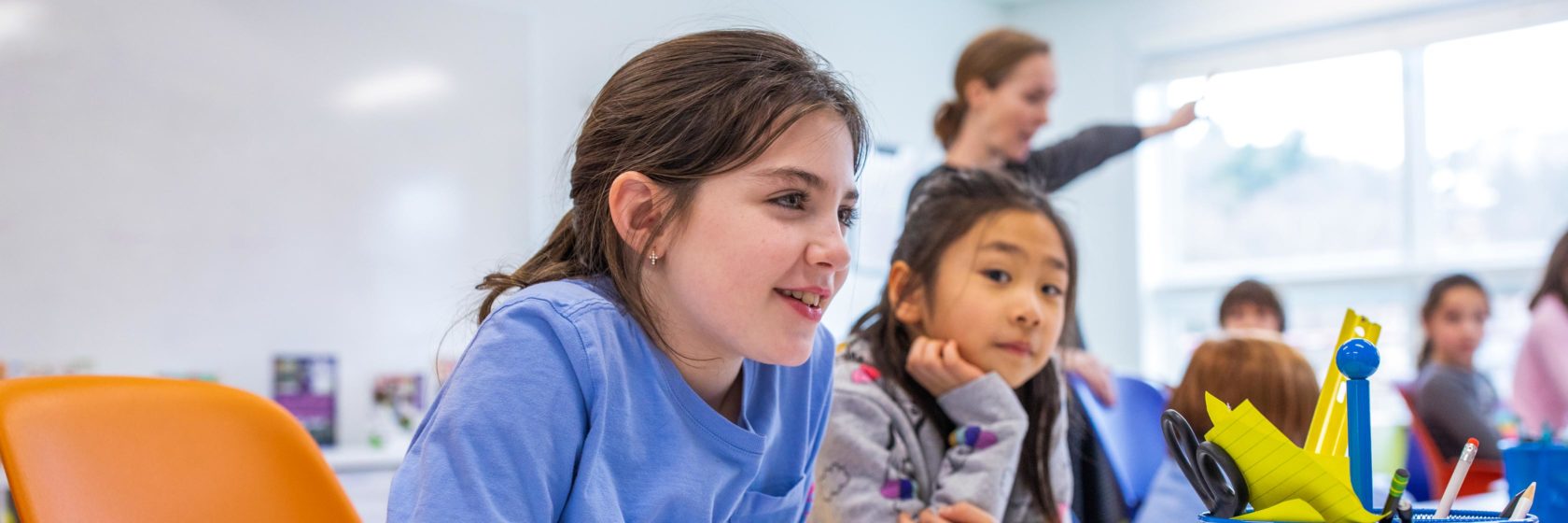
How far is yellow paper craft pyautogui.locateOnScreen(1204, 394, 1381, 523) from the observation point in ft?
2.10

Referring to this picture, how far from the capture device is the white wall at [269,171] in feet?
9.48

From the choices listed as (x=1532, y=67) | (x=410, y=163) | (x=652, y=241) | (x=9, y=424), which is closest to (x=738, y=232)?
(x=652, y=241)

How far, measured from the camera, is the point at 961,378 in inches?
53.4

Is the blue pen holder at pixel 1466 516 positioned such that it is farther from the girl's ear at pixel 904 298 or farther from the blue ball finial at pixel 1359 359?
the girl's ear at pixel 904 298

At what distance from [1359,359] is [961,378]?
680mm

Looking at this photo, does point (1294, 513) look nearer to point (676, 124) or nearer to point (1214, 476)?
point (1214, 476)

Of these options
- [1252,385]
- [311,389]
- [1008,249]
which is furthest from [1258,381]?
[311,389]

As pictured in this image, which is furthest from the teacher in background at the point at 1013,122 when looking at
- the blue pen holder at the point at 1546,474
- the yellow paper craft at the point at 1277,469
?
the yellow paper craft at the point at 1277,469

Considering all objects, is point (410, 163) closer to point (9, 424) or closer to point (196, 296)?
point (196, 296)

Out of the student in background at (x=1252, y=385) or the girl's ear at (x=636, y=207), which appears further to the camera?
the student in background at (x=1252, y=385)

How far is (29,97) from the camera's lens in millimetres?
2842

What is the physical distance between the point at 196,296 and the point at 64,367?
35 cm

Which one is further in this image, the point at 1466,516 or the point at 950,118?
the point at 950,118

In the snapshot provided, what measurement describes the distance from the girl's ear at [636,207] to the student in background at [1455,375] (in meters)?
2.65
